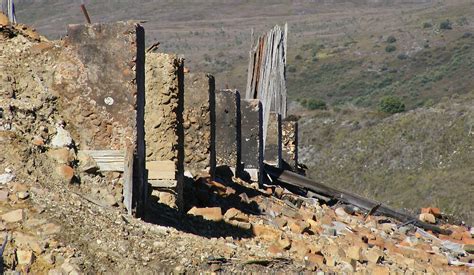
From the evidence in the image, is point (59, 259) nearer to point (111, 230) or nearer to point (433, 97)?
point (111, 230)

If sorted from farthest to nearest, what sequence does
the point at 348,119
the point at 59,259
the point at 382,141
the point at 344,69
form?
the point at 344,69, the point at 348,119, the point at 382,141, the point at 59,259

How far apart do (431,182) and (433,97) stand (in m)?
23.9

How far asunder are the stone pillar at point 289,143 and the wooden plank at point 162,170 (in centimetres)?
876

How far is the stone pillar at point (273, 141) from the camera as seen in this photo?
16312 millimetres

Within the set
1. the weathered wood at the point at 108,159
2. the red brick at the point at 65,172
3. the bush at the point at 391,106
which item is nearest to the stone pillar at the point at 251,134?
the weathered wood at the point at 108,159

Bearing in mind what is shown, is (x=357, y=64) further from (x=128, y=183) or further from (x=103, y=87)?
(x=128, y=183)

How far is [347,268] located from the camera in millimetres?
8188

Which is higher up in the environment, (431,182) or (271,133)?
(271,133)

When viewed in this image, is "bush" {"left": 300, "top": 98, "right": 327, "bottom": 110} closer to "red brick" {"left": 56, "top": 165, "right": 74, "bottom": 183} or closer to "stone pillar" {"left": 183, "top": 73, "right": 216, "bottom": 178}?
"stone pillar" {"left": 183, "top": 73, "right": 216, "bottom": 178}

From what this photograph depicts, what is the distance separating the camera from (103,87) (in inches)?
325

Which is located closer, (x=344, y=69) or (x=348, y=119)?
(x=348, y=119)

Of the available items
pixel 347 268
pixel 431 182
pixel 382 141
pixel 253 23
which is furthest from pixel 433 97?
pixel 347 268

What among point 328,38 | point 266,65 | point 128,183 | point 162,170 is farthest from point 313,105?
point 128,183

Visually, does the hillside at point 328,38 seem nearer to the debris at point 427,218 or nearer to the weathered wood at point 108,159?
the debris at point 427,218
